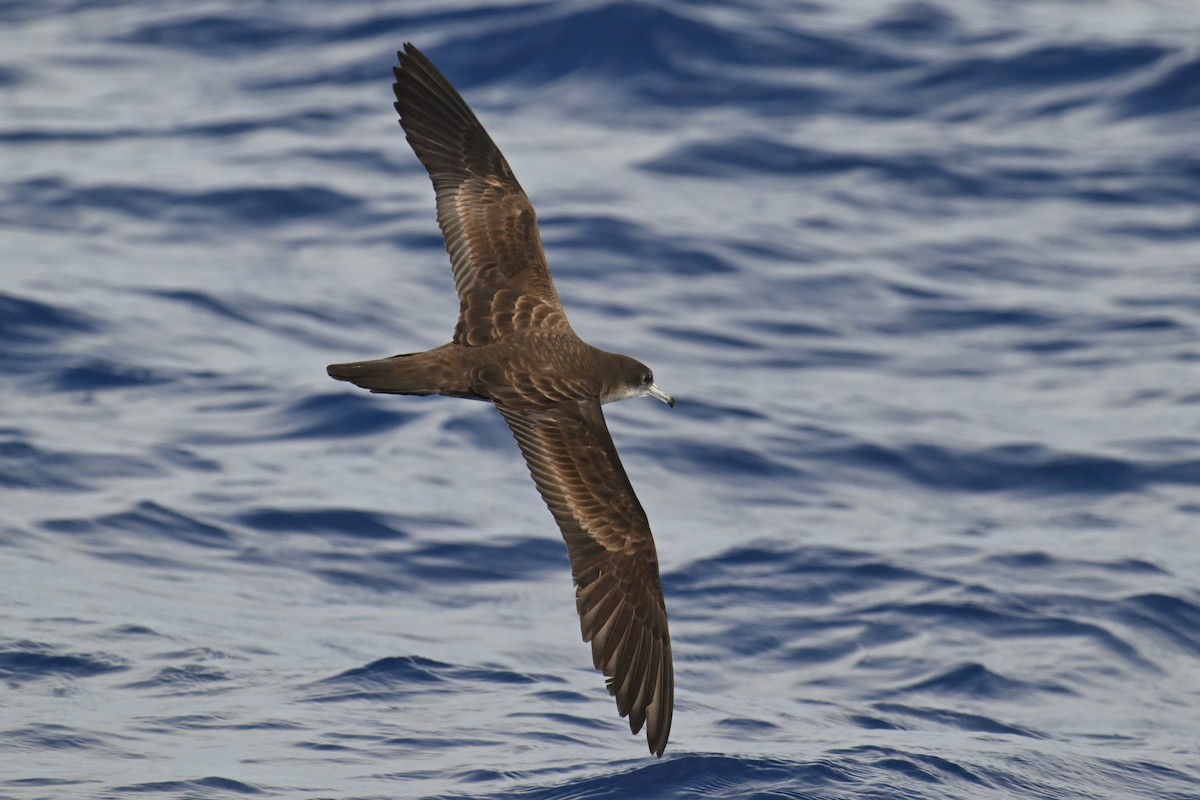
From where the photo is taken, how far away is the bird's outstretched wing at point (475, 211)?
7273mm

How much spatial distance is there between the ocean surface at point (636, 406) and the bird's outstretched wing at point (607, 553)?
65 cm

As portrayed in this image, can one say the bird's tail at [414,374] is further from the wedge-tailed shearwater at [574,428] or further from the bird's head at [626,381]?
the bird's head at [626,381]

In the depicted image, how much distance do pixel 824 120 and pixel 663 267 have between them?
292cm

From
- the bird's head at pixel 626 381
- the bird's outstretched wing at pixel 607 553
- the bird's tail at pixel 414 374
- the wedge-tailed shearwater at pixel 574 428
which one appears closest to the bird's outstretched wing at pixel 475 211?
the wedge-tailed shearwater at pixel 574 428

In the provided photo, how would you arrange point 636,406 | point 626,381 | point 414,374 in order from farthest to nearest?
point 636,406 < point 626,381 < point 414,374

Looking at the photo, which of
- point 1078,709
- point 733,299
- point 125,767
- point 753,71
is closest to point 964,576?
point 1078,709

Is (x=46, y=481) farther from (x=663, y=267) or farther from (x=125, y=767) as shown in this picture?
(x=663, y=267)

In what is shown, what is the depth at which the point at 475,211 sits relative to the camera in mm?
7691

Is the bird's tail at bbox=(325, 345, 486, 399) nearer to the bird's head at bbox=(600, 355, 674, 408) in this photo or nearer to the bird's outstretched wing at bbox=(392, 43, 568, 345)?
the bird's outstretched wing at bbox=(392, 43, 568, 345)

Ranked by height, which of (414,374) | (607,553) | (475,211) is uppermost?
A: (475,211)

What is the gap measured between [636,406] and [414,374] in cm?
474

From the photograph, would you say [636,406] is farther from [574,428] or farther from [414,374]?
[414,374]

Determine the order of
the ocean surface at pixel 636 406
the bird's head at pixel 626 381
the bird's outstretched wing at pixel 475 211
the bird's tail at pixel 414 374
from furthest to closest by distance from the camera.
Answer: the ocean surface at pixel 636 406
the bird's outstretched wing at pixel 475 211
the bird's head at pixel 626 381
the bird's tail at pixel 414 374

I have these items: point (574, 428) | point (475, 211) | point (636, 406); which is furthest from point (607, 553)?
point (636, 406)
